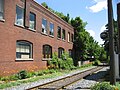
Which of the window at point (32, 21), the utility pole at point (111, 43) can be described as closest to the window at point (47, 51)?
the window at point (32, 21)

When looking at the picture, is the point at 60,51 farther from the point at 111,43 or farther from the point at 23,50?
the point at 111,43

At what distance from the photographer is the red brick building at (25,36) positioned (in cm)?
2123

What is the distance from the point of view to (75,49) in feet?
167

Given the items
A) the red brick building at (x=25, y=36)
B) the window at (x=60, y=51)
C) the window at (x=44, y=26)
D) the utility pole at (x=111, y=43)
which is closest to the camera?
the utility pole at (x=111, y=43)

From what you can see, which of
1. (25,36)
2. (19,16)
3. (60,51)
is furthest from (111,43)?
(60,51)

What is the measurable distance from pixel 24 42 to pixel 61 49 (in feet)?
50.3

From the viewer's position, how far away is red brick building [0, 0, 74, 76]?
21.2 meters

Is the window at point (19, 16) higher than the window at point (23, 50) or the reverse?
higher

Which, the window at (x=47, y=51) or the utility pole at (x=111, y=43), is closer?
the utility pole at (x=111, y=43)

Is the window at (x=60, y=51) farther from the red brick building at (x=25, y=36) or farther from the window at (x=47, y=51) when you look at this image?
the window at (x=47, y=51)

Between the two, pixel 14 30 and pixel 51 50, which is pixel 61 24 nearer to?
pixel 51 50

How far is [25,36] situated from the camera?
82.3 ft

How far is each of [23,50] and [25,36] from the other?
4.80 feet

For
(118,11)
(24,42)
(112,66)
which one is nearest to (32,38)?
(24,42)
